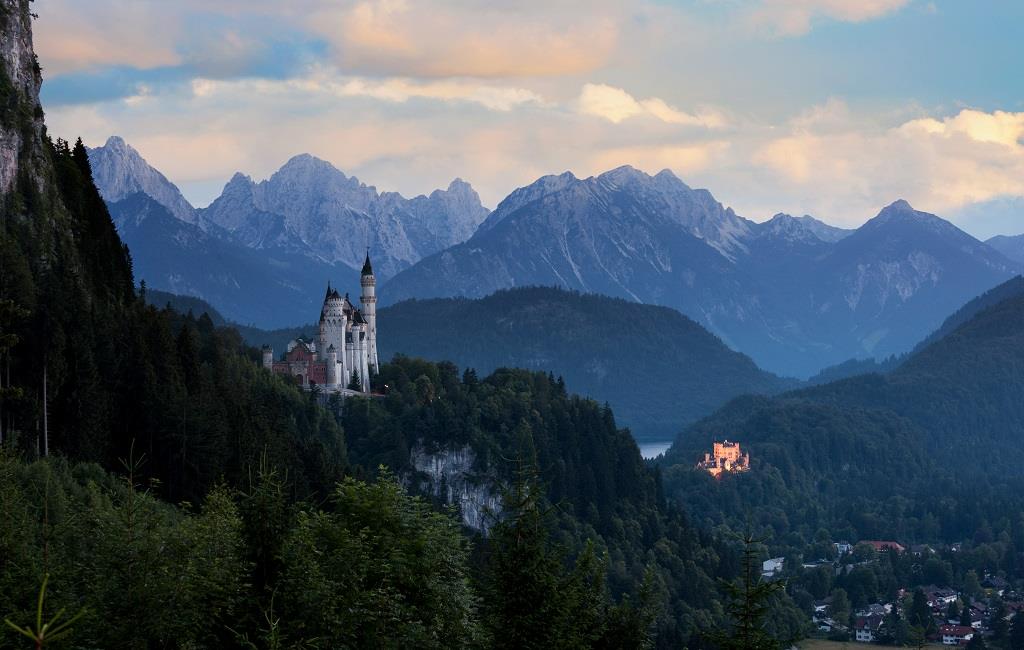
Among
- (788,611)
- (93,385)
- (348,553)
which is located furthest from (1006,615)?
(348,553)

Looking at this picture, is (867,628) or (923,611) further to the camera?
(867,628)

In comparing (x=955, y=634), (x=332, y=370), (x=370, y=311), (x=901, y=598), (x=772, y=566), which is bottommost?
(x=955, y=634)

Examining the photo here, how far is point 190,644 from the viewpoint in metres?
39.9

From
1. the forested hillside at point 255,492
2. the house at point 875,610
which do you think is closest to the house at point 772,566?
the forested hillside at point 255,492

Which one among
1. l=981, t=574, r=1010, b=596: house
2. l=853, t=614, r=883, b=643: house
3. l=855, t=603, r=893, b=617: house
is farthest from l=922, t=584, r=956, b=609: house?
l=853, t=614, r=883, b=643: house

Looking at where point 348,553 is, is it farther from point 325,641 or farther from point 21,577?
point 21,577

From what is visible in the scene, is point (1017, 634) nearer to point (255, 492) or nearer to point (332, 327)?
point (332, 327)

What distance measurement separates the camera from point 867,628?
148 meters

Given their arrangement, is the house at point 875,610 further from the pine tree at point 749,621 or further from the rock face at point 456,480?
→ the pine tree at point 749,621

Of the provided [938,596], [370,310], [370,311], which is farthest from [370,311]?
[938,596]

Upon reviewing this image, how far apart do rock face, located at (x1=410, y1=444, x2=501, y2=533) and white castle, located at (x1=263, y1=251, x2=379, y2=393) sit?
10.4 metres

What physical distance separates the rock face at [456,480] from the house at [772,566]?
32.6 m

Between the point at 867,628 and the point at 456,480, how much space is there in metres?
44.7

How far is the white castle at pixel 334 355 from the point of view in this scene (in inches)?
6280
